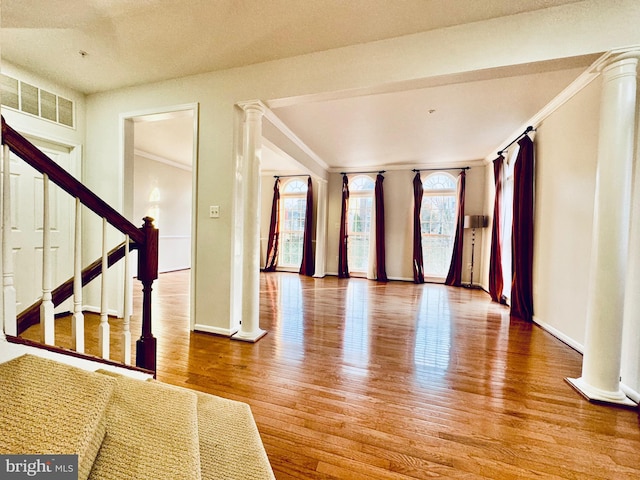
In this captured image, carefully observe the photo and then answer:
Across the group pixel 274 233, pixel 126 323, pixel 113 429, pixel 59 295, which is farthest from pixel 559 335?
pixel 274 233

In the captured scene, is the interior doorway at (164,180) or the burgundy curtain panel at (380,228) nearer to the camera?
the interior doorway at (164,180)

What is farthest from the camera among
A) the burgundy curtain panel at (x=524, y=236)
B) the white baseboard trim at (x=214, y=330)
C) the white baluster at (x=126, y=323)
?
the burgundy curtain panel at (x=524, y=236)

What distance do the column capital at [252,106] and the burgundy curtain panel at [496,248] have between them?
4.25 meters

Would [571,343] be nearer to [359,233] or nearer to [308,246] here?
[359,233]

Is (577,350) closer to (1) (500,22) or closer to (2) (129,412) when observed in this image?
(1) (500,22)

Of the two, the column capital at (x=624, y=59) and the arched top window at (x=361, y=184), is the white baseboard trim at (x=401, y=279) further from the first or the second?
the column capital at (x=624, y=59)

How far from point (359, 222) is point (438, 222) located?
186 centimetres

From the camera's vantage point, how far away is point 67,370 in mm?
974

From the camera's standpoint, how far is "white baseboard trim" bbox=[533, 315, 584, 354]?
8.48 feet

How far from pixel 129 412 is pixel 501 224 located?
17.5 feet

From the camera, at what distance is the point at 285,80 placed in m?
2.51

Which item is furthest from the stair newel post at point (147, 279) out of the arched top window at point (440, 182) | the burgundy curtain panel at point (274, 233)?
the arched top window at point (440, 182)

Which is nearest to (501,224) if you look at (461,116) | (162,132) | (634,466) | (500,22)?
(461,116)

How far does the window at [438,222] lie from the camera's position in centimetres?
620
